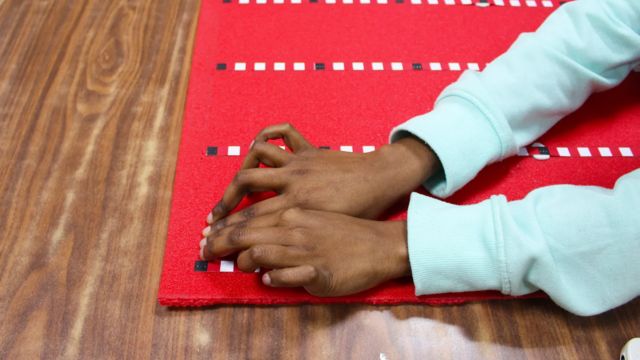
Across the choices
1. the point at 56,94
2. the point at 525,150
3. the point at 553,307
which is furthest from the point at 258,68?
the point at 553,307

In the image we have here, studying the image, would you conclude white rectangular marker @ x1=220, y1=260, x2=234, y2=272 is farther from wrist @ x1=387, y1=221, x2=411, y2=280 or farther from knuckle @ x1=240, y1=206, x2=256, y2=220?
wrist @ x1=387, y1=221, x2=411, y2=280

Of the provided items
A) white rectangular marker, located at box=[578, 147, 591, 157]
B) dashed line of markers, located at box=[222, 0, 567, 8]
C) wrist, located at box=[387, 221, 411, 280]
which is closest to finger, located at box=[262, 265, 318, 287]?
wrist, located at box=[387, 221, 411, 280]

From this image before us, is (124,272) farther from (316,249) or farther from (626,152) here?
(626,152)

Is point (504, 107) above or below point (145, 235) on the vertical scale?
above

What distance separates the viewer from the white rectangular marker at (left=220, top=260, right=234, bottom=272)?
1.91 feet

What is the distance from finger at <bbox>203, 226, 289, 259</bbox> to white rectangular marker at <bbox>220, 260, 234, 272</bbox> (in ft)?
0.09

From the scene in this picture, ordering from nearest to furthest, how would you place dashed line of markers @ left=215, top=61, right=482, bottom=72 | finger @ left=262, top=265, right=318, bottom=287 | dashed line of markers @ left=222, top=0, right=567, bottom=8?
finger @ left=262, top=265, right=318, bottom=287 → dashed line of markers @ left=215, top=61, right=482, bottom=72 → dashed line of markers @ left=222, top=0, right=567, bottom=8

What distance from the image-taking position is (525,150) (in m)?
0.70

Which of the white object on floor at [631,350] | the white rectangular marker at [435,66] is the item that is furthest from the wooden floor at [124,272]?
the white rectangular marker at [435,66]

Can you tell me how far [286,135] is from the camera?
2.06ft

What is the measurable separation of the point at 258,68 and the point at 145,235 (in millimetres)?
342

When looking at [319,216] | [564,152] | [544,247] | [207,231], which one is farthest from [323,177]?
[564,152]

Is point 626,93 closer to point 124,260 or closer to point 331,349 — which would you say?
point 331,349

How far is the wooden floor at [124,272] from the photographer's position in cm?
54
